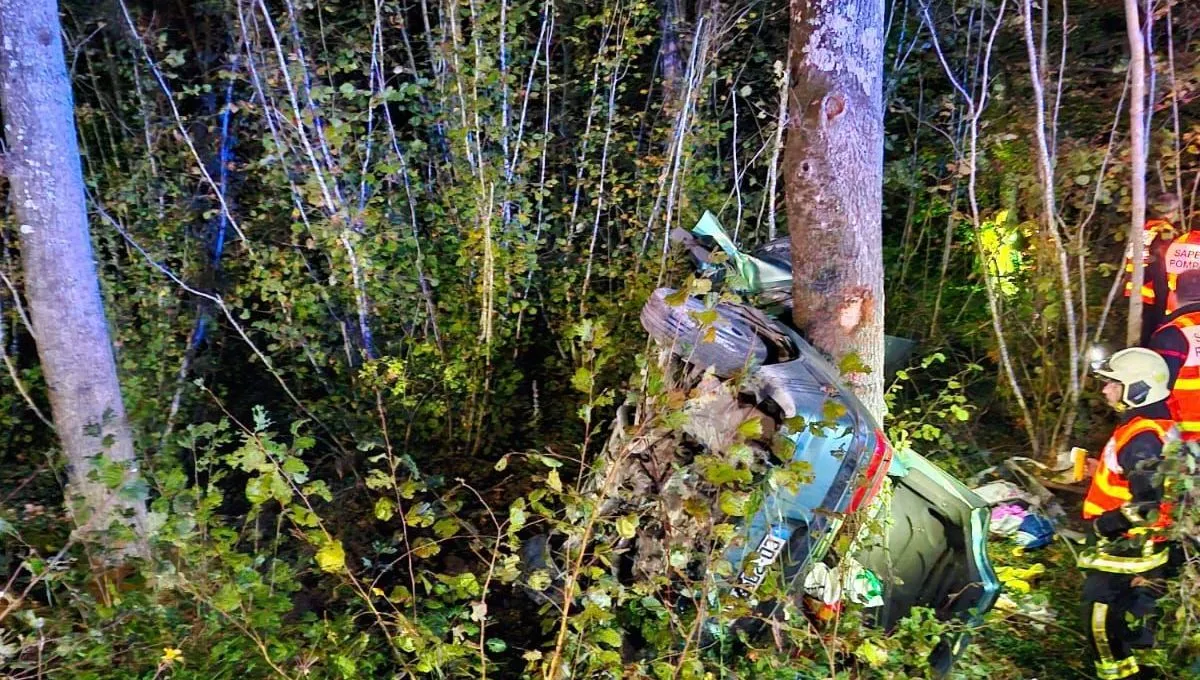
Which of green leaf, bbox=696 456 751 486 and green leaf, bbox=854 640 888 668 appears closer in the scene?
green leaf, bbox=696 456 751 486

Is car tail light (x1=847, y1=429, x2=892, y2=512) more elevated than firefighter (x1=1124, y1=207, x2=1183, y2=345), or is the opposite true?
firefighter (x1=1124, y1=207, x2=1183, y2=345)

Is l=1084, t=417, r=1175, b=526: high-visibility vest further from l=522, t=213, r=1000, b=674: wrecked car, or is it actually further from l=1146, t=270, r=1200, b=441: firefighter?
l=522, t=213, r=1000, b=674: wrecked car

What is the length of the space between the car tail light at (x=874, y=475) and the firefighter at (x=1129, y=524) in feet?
2.91

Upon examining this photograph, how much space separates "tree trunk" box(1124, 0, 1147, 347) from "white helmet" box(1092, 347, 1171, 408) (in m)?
0.69

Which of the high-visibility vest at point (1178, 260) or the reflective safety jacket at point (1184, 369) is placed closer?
the reflective safety jacket at point (1184, 369)

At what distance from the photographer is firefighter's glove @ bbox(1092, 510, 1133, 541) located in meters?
2.73

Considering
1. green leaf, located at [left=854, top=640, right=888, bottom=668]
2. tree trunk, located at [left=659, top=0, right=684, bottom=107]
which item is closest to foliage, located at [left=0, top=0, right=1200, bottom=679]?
tree trunk, located at [left=659, top=0, right=684, bottom=107]

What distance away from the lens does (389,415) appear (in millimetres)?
4418

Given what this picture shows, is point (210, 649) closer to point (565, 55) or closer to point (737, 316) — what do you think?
point (737, 316)

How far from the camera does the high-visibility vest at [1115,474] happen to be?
9.10ft

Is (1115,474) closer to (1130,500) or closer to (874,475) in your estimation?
(1130,500)

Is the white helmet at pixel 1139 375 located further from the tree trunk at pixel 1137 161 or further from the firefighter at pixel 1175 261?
the tree trunk at pixel 1137 161

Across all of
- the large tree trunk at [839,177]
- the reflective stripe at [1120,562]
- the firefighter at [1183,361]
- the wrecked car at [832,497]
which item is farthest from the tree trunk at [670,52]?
the reflective stripe at [1120,562]

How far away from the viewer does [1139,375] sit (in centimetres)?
286
